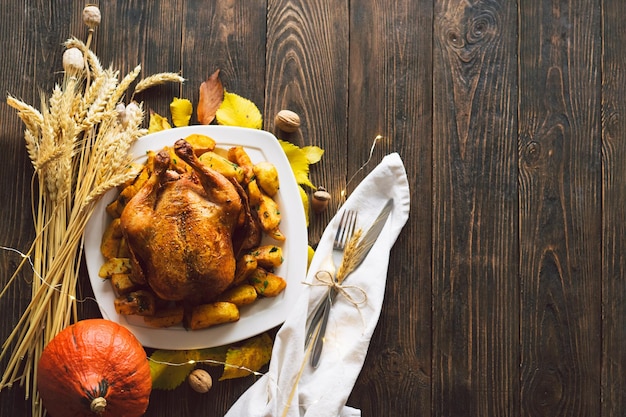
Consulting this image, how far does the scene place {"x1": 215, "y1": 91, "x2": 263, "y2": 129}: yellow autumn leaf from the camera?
5.86 feet

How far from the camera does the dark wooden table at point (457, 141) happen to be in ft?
5.92

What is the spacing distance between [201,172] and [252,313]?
1.35 ft

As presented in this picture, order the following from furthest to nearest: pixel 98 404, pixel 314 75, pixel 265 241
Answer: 1. pixel 314 75
2. pixel 265 241
3. pixel 98 404

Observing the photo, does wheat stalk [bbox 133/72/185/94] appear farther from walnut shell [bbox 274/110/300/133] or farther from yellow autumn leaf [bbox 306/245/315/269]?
yellow autumn leaf [bbox 306/245/315/269]

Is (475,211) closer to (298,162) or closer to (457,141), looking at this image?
(457,141)

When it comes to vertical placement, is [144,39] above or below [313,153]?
above

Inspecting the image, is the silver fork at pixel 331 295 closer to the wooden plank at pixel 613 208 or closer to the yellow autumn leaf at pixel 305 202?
the yellow autumn leaf at pixel 305 202

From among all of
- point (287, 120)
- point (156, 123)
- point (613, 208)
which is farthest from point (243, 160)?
point (613, 208)

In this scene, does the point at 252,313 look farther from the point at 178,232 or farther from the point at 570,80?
the point at 570,80

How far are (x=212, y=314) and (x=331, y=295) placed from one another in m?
0.32

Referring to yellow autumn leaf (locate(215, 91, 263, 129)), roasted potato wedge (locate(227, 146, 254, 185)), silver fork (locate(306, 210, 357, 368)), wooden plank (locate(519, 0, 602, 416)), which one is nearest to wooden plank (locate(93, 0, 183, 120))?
yellow autumn leaf (locate(215, 91, 263, 129))

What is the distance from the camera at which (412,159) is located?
1834 millimetres

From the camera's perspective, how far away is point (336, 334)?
174 cm

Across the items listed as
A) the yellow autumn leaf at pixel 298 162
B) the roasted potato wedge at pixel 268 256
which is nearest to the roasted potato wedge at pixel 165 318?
the roasted potato wedge at pixel 268 256
